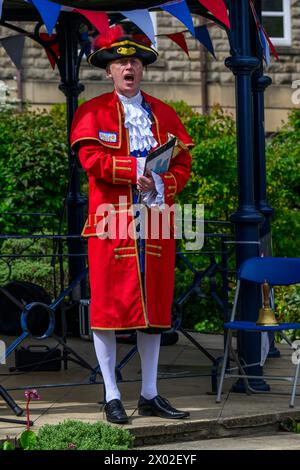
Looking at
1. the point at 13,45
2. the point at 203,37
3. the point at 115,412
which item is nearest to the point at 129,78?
the point at 115,412

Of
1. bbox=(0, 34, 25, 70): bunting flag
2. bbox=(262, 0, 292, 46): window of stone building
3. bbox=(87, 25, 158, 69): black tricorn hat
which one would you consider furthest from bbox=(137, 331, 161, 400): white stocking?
bbox=(262, 0, 292, 46): window of stone building

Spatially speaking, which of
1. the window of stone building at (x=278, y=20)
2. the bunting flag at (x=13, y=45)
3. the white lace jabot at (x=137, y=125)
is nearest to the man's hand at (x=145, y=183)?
the white lace jabot at (x=137, y=125)

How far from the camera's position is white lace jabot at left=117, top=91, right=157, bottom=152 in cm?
722

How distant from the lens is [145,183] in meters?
7.06

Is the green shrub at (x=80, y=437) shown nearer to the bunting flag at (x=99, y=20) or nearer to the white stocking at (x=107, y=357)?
the white stocking at (x=107, y=357)

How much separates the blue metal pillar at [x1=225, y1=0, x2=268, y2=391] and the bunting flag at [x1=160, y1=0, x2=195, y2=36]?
2.08 feet

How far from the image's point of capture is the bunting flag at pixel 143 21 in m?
7.12

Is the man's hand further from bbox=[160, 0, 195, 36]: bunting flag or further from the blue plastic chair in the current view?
the blue plastic chair

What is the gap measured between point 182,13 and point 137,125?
28.7 inches

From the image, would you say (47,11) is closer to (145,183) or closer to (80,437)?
(145,183)

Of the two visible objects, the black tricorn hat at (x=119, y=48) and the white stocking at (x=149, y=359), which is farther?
the white stocking at (x=149, y=359)
